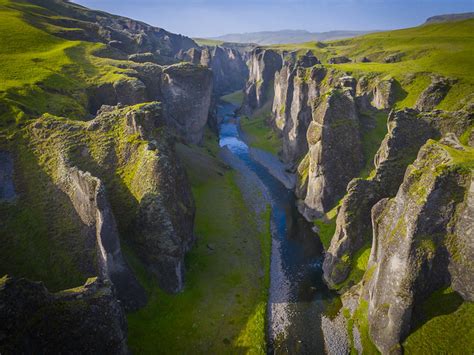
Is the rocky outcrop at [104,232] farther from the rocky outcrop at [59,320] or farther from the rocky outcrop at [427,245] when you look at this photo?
the rocky outcrop at [427,245]

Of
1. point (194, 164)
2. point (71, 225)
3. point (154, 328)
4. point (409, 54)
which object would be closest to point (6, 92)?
point (71, 225)

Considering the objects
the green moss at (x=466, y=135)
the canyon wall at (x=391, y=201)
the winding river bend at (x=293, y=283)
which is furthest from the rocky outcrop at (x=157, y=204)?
the green moss at (x=466, y=135)

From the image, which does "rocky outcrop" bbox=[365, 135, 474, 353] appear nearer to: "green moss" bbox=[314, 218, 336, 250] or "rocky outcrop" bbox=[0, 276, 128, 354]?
"green moss" bbox=[314, 218, 336, 250]

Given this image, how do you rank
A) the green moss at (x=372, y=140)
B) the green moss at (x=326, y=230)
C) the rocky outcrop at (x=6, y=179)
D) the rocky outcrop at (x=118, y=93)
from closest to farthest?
the rocky outcrop at (x=6, y=179)
the green moss at (x=326, y=230)
the green moss at (x=372, y=140)
the rocky outcrop at (x=118, y=93)

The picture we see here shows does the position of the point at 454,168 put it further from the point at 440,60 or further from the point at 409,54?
the point at 409,54

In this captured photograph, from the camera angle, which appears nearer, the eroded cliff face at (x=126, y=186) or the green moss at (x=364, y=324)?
the green moss at (x=364, y=324)

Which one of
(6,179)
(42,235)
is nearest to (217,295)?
(42,235)

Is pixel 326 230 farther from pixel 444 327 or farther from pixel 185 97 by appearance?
pixel 185 97
